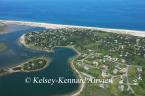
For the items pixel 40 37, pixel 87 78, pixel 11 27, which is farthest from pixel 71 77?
pixel 11 27

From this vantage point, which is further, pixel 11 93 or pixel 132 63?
pixel 132 63

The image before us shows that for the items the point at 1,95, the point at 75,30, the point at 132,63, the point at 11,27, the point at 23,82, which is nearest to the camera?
the point at 1,95

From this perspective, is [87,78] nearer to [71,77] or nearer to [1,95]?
[71,77]

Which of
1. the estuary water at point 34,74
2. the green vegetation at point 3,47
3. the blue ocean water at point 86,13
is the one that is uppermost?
the blue ocean water at point 86,13

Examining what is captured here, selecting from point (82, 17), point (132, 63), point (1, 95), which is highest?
point (82, 17)

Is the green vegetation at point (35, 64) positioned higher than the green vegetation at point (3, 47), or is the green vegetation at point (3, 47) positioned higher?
the green vegetation at point (3, 47)

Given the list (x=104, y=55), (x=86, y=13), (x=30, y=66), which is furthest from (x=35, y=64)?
(x=86, y=13)

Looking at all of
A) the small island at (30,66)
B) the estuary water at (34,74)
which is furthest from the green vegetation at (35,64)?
the estuary water at (34,74)

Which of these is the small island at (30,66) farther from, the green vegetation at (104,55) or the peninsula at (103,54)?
the green vegetation at (104,55)
